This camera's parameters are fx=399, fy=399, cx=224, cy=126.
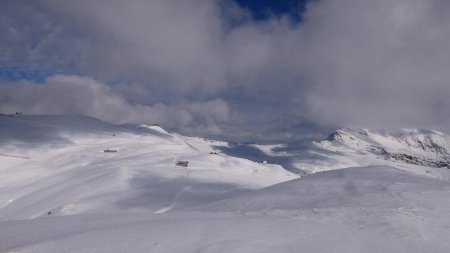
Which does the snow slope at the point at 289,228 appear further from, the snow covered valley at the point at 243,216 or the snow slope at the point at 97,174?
the snow slope at the point at 97,174

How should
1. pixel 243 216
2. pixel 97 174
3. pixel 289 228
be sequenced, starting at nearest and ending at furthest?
pixel 289 228
pixel 243 216
pixel 97 174

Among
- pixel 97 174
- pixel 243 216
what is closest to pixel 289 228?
pixel 243 216

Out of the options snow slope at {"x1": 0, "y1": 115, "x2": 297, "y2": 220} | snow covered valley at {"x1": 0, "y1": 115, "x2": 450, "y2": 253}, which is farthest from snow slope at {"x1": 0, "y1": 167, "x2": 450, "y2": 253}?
snow slope at {"x1": 0, "y1": 115, "x2": 297, "y2": 220}

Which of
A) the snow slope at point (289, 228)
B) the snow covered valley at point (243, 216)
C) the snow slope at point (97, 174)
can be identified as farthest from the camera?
the snow slope at point (97, 174)

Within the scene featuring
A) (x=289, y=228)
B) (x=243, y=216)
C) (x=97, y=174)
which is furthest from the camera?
(x=97, y=174)

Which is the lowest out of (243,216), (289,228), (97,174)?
(289,228)

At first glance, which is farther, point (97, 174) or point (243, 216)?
point (97, 174)

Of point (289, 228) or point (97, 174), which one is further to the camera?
point (97, 174)

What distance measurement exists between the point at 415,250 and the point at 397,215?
198 centimetres

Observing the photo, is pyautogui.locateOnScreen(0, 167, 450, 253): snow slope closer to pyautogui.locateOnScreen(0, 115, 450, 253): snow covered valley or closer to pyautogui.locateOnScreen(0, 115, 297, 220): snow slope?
pyautogui.locateOnScreen(0, 115, 450, 253): snow covered valley

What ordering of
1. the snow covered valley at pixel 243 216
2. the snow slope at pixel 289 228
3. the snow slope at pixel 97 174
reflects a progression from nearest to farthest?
the snow slope at pixel 289 228 → the snow covered valley at pixel 243 216 → the snow slope at pixel 97 174

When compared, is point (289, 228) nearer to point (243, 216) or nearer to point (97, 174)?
point (243, 216)

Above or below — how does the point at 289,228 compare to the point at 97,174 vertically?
A: below

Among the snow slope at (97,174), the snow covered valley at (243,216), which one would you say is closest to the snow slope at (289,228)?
the snow covered valley at (243,216)
